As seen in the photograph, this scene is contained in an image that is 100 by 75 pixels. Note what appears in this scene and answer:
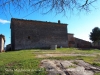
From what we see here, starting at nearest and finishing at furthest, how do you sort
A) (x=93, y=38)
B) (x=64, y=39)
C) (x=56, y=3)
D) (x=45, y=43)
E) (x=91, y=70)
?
(x=56, y=3) → (x=91, y=70) → (x=45, y=43) → (x=64, y=39) → (x=93, y=38)

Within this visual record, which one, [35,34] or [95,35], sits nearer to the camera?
[35,34]

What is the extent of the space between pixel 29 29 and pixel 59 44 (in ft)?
23.4

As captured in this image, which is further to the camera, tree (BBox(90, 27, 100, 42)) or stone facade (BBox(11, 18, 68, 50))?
tree (BBox(90, 27, 100, 42))

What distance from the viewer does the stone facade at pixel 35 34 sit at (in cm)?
2530

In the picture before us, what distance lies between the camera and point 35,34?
88.6ft

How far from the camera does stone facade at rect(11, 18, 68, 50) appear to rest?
25.3 meters

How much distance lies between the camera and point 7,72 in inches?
247

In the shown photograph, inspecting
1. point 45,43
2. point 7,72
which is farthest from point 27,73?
point 45,43

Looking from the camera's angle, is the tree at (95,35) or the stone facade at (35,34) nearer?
the stone facade at (35,34)

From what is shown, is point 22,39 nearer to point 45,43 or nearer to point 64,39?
point 45,43

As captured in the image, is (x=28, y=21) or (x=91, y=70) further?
(x=28, y=21)

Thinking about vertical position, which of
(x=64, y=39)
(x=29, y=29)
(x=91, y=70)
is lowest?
(x=91, y=70)

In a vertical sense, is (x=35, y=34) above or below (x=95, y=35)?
below

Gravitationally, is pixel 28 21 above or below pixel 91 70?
above
